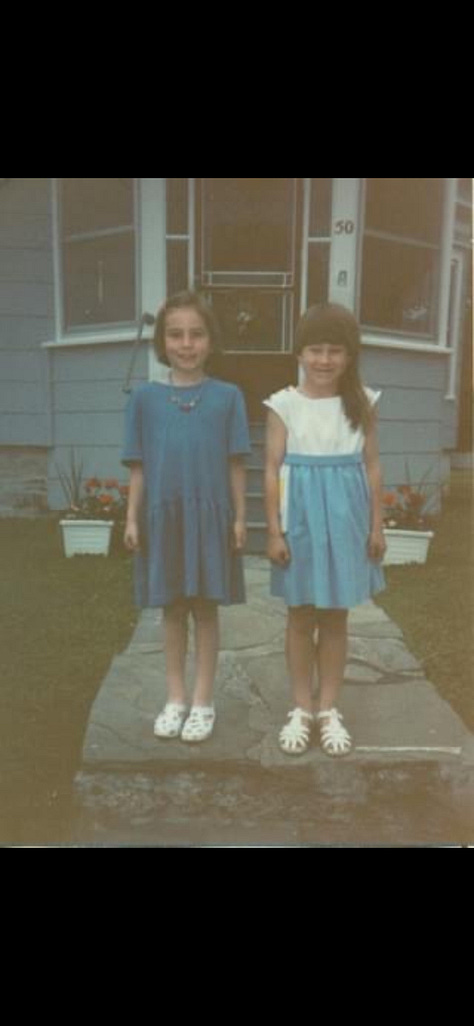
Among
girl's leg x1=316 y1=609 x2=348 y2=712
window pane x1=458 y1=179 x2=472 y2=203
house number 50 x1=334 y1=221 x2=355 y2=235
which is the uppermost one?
window pane x1=458 y1=179 x2=472 y2=203

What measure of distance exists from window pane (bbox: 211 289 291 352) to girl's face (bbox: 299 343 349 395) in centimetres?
5

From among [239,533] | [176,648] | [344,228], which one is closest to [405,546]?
[239,533]

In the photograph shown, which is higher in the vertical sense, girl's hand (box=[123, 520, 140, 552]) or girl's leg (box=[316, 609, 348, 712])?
girl's hand (box=[123, 520, 140, 552])

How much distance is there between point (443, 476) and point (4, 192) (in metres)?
0.81

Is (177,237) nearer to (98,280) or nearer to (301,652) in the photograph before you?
(98,280)

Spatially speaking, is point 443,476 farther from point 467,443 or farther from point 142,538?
point 142,538

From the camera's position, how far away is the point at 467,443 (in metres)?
1.42

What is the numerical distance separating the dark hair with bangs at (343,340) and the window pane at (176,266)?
192mm

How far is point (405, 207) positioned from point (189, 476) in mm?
533

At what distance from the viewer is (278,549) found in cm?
136

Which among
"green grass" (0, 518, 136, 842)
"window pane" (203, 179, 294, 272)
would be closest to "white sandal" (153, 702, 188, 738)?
"green grass" (0, 518, 136, 842)

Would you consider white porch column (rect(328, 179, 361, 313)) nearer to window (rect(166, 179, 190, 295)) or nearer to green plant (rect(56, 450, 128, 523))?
window (rect(166, 179, 190, 295))

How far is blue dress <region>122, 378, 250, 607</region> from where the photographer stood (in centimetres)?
133

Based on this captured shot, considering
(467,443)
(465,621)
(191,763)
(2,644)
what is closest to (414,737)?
(465,621)
